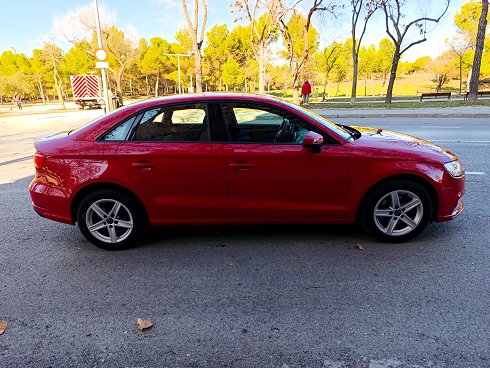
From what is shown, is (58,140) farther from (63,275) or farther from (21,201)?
(21,201)

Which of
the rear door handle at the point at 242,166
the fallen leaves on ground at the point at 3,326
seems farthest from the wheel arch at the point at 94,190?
the fallen leaves on ground at the point at 3,326

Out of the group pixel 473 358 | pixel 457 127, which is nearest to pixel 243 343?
pixel 473 358

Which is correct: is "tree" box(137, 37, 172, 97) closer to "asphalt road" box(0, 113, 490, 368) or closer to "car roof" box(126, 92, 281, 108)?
"car roof" box(126, 92, 281, 108)

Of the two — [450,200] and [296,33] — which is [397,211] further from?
[296,33]

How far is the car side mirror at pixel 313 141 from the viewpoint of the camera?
366cm

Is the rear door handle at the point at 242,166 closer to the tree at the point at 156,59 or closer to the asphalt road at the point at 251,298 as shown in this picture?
the asphalt road at the point at 251,298

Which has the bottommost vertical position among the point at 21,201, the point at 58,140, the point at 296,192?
the point at 21,201

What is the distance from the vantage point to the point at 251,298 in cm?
301

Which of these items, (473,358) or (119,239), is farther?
(119,239)

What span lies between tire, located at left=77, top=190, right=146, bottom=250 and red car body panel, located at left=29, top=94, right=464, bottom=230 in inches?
4.7

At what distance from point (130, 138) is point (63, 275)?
4.79ft

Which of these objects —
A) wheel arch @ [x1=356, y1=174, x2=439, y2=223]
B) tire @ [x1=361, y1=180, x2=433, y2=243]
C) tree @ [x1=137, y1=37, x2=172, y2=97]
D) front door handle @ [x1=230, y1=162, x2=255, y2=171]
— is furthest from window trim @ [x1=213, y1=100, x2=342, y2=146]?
tree @ [x1=137, y1=37, x2=172, y2=97]

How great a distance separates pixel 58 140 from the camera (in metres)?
3.95

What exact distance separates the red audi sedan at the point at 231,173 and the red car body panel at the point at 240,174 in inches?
0.4
